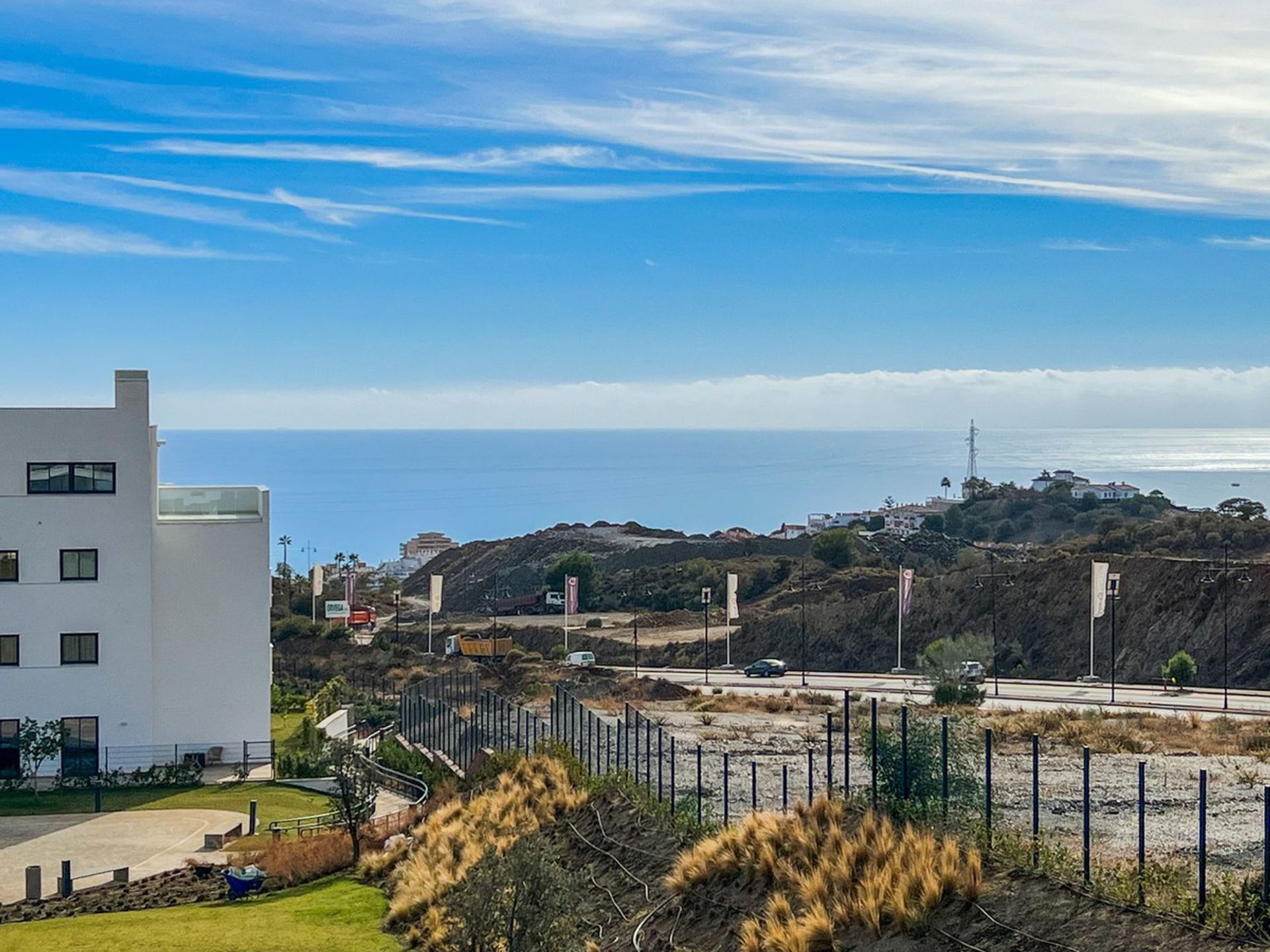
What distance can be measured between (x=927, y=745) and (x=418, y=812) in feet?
50.3

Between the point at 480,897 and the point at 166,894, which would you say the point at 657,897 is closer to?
the point at 480,897

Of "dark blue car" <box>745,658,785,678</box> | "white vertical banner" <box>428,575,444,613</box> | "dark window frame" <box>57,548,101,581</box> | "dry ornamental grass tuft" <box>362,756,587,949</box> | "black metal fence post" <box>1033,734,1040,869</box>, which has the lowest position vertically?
"dark blue car" <box>745,658,785,678</box>

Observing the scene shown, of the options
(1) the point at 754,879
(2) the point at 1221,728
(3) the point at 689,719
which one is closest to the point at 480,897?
(1) the point at 754,879

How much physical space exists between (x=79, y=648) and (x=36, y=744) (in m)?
2.95

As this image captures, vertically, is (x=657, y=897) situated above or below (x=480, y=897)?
below

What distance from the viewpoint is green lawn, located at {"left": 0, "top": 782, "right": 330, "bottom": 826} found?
3481cm

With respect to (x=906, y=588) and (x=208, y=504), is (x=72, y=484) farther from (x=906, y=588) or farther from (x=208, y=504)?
(x=906, y=588)

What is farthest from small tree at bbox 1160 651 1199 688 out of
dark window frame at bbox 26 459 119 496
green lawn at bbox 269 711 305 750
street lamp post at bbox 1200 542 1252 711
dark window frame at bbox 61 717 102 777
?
dark window frame at bbox 26 459 119 496

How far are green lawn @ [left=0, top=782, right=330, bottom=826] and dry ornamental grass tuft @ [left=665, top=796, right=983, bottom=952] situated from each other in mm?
17718

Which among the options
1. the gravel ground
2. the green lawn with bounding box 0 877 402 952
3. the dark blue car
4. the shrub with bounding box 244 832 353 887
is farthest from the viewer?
the dark blue car

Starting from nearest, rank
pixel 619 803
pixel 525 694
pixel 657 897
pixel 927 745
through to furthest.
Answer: pixel 927 745
pixel 657 897
pixel 619 803
pixel 525 694

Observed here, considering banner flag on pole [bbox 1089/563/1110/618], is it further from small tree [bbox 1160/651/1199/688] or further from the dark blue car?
the dark blue car

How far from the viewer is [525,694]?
5088 centimetres

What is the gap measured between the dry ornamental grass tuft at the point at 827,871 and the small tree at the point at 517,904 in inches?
118
